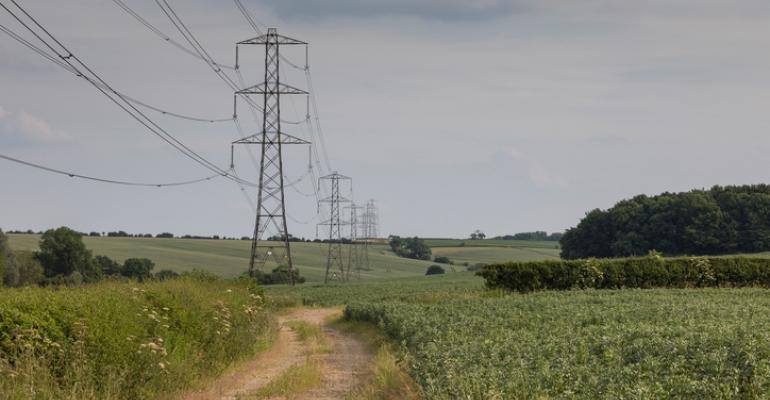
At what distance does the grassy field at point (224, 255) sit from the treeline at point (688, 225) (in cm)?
3614

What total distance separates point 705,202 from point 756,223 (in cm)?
771

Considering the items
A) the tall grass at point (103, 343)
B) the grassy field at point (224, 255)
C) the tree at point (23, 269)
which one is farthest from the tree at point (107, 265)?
the tall grass at point (103, 343)

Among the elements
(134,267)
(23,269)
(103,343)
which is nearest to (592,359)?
(103,343)

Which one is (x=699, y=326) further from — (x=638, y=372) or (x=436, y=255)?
(x=436, y=255)

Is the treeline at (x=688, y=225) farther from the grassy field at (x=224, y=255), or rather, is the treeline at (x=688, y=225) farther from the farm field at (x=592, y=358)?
the farm field at (x=592, y=358)

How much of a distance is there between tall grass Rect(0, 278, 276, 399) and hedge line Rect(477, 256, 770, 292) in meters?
27.5

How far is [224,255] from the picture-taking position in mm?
146500

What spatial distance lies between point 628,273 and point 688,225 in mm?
75629

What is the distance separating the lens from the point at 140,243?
151500 mm

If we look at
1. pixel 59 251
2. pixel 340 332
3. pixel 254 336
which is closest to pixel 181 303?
pixel 254 336

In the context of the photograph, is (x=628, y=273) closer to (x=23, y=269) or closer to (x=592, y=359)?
(x=592, y=359)

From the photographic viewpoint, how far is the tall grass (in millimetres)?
14855

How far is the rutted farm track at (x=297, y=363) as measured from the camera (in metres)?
19.4

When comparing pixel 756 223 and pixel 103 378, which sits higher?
pixel 756 223
